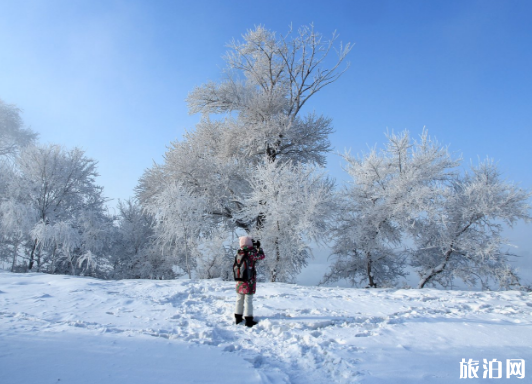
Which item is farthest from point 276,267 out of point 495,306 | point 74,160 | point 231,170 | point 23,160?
→ point 23,160

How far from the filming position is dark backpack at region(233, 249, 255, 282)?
580 cm

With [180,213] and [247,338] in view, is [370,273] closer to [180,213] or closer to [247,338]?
[180,213]

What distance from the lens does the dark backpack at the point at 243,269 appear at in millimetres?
5798

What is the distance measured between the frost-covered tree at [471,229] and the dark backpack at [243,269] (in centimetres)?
1103

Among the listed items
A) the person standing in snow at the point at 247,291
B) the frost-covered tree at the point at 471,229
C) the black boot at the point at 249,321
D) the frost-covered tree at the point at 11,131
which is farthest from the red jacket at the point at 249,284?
the frost-covered tree at the point at 11,131

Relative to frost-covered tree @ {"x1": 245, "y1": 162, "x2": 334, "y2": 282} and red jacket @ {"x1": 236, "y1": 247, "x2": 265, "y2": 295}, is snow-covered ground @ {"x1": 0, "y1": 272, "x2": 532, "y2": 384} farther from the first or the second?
frost-covered tree @ {"x1": 245, "y1": 162, "x2": 334, "y2": 282}

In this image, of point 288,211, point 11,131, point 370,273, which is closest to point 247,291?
point 288,211

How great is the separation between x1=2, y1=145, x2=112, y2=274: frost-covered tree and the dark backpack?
37.5ft

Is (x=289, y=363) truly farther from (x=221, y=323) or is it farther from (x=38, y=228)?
(x=38, y=228)

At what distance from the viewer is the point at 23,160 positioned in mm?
15766

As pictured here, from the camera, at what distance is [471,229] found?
49.0 ft

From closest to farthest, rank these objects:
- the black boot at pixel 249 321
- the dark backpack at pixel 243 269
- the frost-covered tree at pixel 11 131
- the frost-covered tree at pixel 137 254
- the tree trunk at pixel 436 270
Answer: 1. the black boot at pixel 249 321
2. the dark backpack at pixel 243 269
3. the tree trunk at pixel 436 270
4. the frost-covered tree at pixel 137 254
5. the frost-covered tree at pixel 11 131

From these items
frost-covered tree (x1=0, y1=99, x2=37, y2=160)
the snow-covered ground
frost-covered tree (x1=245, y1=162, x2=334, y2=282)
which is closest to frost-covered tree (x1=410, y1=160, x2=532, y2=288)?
frost-covered tree (x1=245, y1=162, x2=334, y2=282)

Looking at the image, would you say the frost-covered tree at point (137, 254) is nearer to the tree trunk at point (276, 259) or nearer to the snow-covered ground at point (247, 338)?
the tree trunk at point (276, 259)
